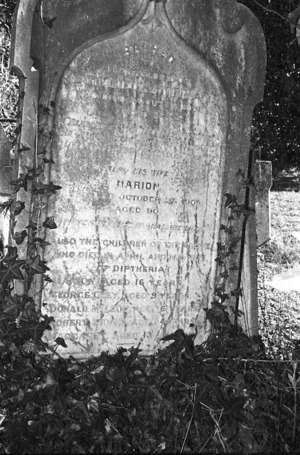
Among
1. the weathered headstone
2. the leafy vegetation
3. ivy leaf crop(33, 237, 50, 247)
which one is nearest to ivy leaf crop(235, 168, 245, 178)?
the weathered headstone

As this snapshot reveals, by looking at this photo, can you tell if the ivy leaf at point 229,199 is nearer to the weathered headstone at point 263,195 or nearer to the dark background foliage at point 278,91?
the weathered headstone at point 263,195

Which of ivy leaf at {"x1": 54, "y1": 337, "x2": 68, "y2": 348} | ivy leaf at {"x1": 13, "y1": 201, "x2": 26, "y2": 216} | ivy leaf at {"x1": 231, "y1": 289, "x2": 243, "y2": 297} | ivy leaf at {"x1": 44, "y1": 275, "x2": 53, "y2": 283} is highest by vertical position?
ivy leaf at {"x1": 13, "y1": 201, "x2": 26, "y2": 216}

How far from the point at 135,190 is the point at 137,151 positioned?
23cm

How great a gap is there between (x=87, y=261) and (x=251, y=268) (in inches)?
43.2

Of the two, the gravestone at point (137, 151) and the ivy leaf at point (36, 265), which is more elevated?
the gravestone at point (137, 151)

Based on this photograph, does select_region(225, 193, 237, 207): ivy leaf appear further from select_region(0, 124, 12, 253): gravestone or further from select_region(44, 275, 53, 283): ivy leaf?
select_region(0, 124, 12, 253): gravestone

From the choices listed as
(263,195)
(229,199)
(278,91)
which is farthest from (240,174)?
(278,91)

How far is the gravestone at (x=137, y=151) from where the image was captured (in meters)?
3.17

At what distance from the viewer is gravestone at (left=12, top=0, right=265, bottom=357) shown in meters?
3.17

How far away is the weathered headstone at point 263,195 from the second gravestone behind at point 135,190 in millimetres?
563

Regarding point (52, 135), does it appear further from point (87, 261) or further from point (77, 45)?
point (87, 261)

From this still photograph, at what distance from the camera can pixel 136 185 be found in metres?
3.35

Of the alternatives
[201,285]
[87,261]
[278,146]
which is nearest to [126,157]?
[87,261]

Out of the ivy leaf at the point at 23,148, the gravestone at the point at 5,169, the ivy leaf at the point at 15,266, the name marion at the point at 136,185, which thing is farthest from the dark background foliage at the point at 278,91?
the ivy leaf at the point at 15,266
